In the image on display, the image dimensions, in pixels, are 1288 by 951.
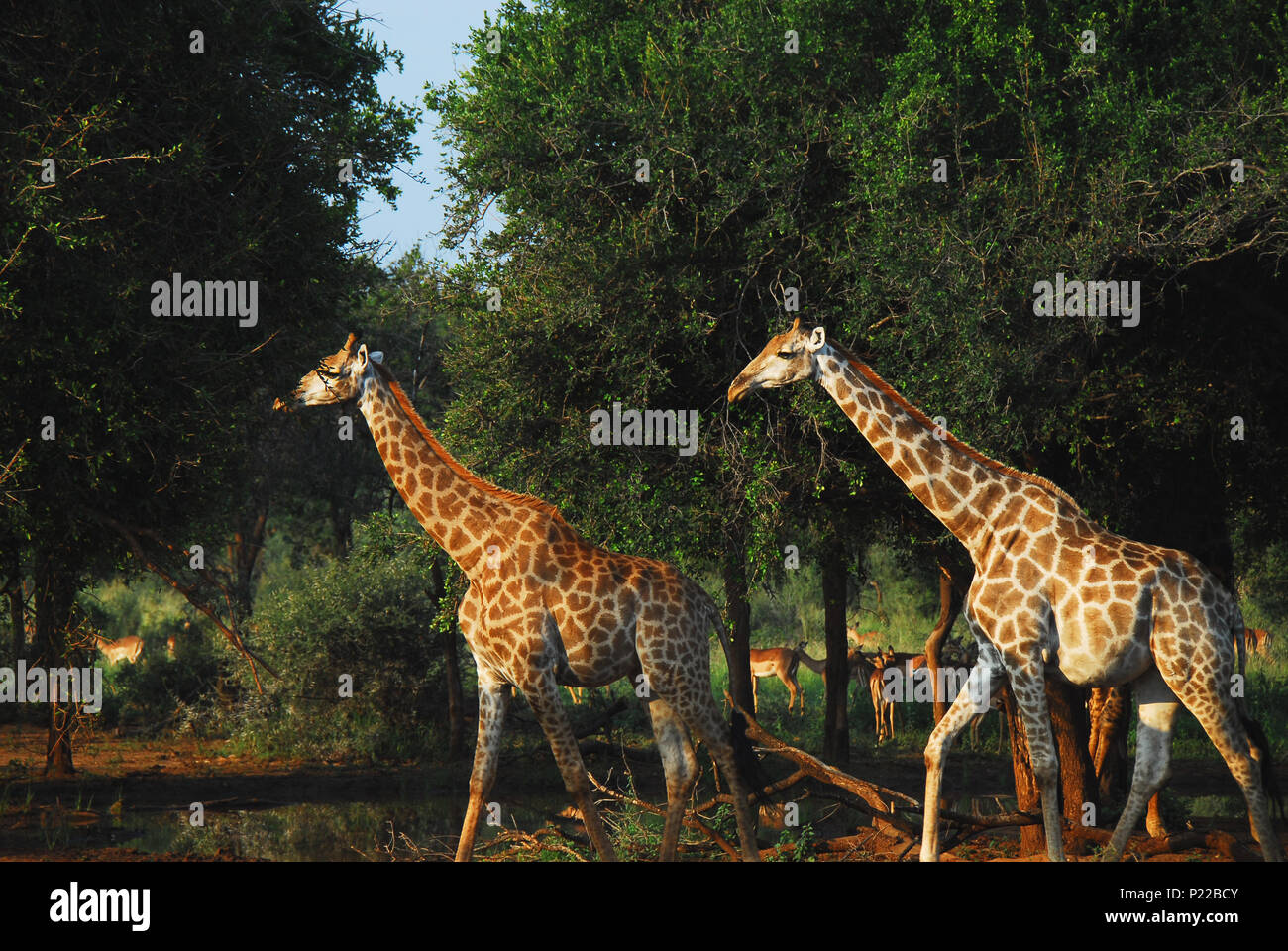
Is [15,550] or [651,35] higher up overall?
[651,35]

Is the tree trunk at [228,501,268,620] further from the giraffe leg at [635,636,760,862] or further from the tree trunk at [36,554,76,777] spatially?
the giraffe leg at [635,636,760,862]

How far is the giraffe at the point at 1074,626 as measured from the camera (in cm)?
922

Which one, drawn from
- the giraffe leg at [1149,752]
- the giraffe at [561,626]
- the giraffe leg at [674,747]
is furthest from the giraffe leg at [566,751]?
the giraffe leg at [1149,752]

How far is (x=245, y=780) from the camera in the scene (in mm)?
20047

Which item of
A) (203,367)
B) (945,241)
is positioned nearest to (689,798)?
(945,241)

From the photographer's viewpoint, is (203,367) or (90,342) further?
(203,367)

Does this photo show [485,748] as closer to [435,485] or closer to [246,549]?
[435,485]

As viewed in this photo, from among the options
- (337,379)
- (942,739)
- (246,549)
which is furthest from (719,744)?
(246,549)

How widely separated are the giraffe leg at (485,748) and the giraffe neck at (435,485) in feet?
2.77

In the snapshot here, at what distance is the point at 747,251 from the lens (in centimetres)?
1338

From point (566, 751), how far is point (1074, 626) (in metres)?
3.69

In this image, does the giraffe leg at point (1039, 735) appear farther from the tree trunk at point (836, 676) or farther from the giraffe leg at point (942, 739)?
the tree trunk at point (836, 676)

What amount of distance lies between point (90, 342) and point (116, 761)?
36.5 feet

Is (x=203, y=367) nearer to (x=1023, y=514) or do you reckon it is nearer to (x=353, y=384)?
(x=353, y=384)
